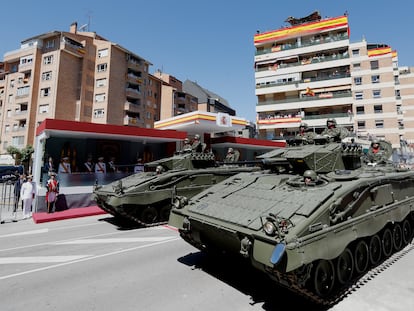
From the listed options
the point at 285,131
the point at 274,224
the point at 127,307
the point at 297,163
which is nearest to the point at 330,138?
the point at 297,163

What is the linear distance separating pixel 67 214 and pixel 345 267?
10766 mm

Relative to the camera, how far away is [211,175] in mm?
11359

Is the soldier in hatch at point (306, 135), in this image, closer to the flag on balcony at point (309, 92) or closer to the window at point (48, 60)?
the flag on balcony at point (309, 92)

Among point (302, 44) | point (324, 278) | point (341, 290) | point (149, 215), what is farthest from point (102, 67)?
point (341, 290)

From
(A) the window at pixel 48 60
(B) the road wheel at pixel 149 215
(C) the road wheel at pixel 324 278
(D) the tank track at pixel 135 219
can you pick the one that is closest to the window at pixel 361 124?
(D) the tank track at pixel 135 219

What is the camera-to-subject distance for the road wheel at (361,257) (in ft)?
16.1

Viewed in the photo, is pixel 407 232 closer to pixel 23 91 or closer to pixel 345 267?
pixel 345 267

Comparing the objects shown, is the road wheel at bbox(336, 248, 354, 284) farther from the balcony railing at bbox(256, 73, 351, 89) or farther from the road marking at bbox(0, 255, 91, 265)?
the balcony railing at bbox(256, 73, 351, 89)

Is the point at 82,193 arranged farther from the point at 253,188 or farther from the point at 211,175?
the point at 253,188

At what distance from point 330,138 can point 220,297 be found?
16.9 feet

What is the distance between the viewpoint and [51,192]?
11.5 meters

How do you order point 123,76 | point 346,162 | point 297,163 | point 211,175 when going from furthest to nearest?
point 123,76 → point 211,175 → point 346,162 → point 297,163

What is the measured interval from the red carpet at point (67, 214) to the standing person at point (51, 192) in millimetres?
385

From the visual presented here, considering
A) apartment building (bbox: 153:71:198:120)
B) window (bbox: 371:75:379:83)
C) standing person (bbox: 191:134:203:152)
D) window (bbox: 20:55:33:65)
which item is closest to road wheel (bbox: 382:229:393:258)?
standing person (bbox: 191:134:203:152)
